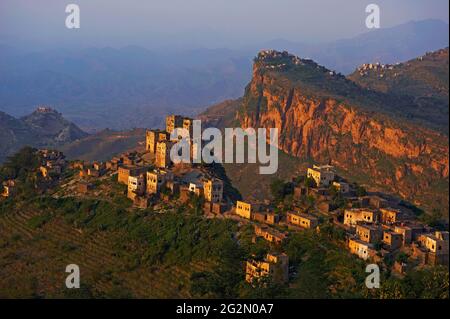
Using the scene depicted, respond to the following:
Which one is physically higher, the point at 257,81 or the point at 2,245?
the point at 257,81

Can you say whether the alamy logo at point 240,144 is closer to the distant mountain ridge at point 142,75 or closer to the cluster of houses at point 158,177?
the cluster of houses at point 158,177

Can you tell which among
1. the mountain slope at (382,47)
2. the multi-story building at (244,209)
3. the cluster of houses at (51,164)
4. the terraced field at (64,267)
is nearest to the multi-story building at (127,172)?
the terraced field at (64,267)

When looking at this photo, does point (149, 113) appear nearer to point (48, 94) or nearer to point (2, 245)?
point (48, 94)

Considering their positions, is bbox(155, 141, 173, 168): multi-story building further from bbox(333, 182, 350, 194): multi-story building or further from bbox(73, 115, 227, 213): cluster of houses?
bbox(333, 182, 350, 194): multi-story building

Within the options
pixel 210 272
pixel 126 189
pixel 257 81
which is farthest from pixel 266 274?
pixel 257 81

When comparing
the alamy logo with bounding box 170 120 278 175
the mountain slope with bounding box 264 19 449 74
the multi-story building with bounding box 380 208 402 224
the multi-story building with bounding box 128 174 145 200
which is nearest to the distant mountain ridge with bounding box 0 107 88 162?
the alamy logo with bounding box 170 120 278 175
